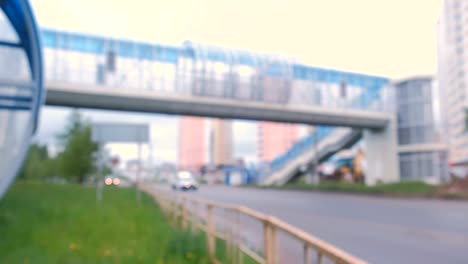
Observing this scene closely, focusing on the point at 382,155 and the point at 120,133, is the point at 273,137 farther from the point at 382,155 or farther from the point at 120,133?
the point at 120,133

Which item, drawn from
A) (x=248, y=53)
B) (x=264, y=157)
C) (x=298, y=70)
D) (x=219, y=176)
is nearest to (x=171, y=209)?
(x=248, y=53)

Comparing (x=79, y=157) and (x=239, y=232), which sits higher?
(x=79, y=157)

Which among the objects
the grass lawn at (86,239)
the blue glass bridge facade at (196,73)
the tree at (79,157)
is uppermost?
the blue glass bridge facade at (196,73)

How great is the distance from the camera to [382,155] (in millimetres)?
35062

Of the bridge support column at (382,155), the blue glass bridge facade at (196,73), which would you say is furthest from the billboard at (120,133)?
the bridge support column at (382,155)

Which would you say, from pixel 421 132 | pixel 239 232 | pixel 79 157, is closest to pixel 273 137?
pixel 421 132

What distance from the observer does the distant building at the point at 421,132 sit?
31.7m

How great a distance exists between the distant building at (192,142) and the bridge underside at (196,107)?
151 feet

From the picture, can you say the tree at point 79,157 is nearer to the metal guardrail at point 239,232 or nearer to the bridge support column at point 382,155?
the bridge support column at point 382,155

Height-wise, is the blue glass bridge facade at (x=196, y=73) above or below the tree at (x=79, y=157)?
above

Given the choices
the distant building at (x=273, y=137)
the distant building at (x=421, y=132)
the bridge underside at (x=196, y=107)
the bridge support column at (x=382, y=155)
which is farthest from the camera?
the distant building at (x=273, y=137)

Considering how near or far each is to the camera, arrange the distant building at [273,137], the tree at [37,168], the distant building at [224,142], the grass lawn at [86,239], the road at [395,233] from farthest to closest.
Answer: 1. the distant building at [273,137]
2. the distant building at [224,142]
3. the tree at [37,168]
4. the road at [395,233]
5. the grass lawn at [86,239]

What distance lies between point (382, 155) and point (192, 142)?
167 feet

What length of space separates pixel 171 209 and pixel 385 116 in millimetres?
27013
